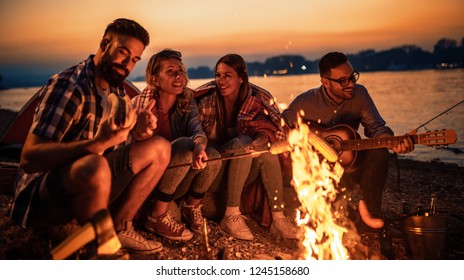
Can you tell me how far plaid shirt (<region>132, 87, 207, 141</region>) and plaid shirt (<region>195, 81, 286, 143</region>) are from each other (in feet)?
0.70

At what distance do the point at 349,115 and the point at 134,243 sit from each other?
2362 mm

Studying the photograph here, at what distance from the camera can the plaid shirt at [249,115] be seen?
4102mm

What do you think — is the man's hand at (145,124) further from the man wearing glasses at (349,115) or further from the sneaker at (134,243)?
the man wearing glasses at (349,115)

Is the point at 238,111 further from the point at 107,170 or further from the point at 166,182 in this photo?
the point at 107,170

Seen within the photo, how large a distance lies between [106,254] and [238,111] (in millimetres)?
1894

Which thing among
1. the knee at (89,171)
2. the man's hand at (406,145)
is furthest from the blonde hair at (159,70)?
the man's hand at (406,145)

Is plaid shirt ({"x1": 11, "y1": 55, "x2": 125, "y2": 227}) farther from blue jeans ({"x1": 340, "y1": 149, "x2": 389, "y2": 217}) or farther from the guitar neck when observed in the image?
blue jeans ({"x1": 340, "y1": 149, "x2": 389, "y2": 217})

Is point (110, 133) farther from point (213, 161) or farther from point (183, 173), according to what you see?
point (213, 161)

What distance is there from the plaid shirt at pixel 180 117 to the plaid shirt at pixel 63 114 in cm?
70

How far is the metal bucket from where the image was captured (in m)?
3.26

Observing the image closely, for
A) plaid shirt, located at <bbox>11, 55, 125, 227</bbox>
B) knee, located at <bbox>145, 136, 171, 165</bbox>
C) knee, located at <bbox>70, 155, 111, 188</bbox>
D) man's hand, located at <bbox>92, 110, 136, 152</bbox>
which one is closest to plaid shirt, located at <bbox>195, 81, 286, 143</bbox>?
knee, located at <bbox>145, 136, 171, 165</bbox>

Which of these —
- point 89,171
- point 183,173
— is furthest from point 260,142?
point 89,171

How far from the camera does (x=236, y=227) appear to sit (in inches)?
147

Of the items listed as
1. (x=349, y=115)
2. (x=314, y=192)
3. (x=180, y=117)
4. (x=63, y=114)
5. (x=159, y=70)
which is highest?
(x=159, y=70)
